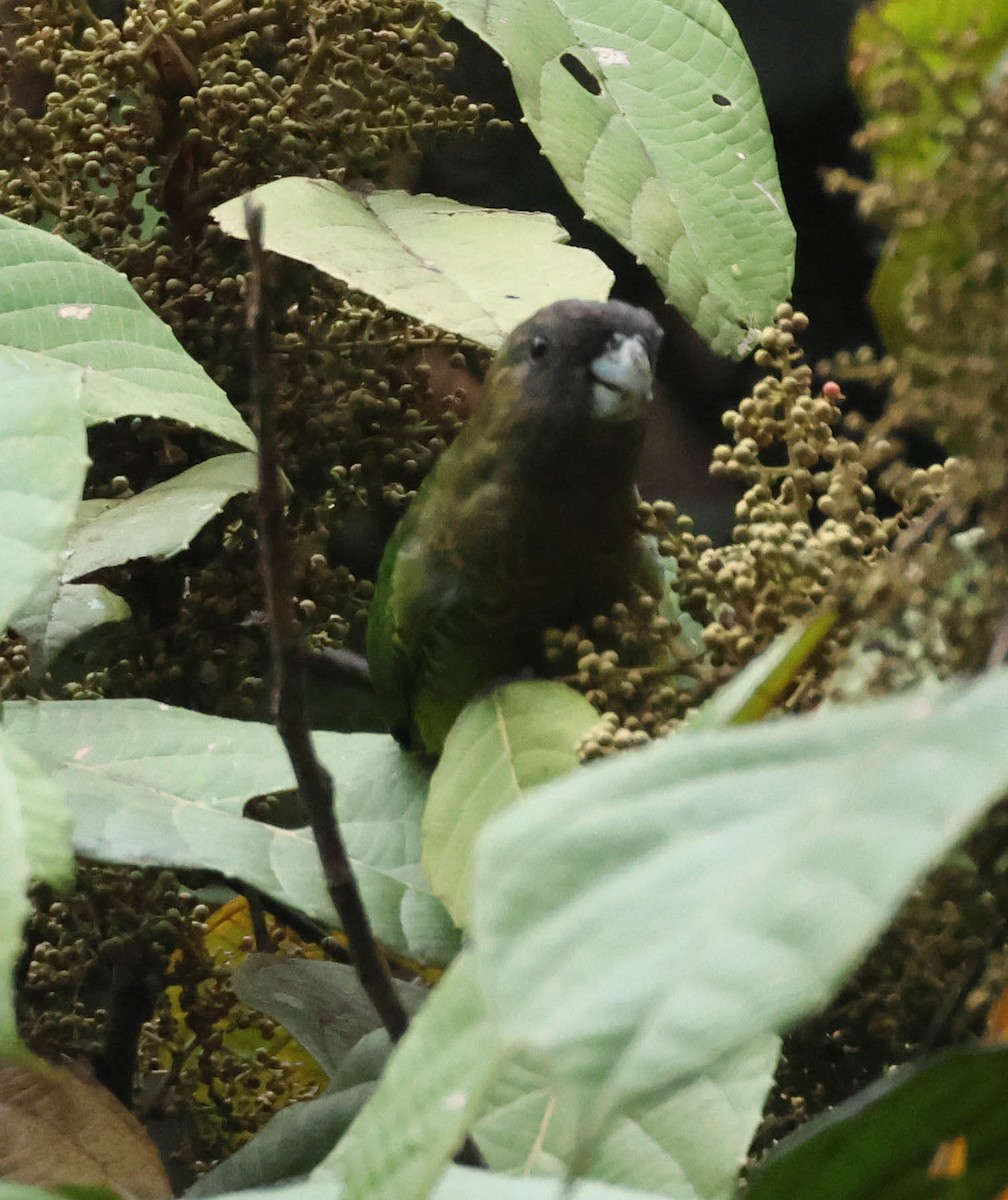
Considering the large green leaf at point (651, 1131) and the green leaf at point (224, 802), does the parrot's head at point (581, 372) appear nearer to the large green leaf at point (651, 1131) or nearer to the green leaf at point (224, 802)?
the green leaf at point (224, 802)

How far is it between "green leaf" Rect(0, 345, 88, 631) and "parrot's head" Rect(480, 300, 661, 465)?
0.38 m

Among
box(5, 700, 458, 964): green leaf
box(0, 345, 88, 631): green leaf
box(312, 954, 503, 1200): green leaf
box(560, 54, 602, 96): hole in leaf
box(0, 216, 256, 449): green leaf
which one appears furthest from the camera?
box(560, 54, 602, 96): hole in leaf

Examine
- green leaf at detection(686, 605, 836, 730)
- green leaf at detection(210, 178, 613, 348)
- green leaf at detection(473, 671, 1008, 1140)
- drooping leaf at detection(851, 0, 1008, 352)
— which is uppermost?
drooping leaf at detection(851, 0, 1008, 352)

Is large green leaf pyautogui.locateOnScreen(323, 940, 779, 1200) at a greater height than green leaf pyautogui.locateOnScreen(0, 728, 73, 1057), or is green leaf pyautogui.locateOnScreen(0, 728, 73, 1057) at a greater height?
green leaf pyautogui.locateOnScreen(0, 728, 73, 1057)

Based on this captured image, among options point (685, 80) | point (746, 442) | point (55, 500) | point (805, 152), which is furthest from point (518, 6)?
point (805, 152)

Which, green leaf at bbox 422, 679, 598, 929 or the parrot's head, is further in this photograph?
the parrot's head

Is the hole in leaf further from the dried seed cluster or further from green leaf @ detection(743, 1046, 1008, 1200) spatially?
green leaf @ detection(743, 1046, 1008, 1200)

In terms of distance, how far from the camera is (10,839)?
1.40 feet

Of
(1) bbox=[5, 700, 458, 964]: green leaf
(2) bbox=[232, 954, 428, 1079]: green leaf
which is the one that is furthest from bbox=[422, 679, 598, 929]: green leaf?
(2) bbox=[232, 954, 428, 1079]: green leaf

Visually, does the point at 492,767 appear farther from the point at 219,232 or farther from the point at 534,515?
the point at 219,232

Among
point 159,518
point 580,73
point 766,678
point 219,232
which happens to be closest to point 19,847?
point 766,678

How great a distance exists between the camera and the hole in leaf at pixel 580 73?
989 millimetres

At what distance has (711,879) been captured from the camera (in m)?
0.26

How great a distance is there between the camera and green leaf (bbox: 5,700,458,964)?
0.70 meters
